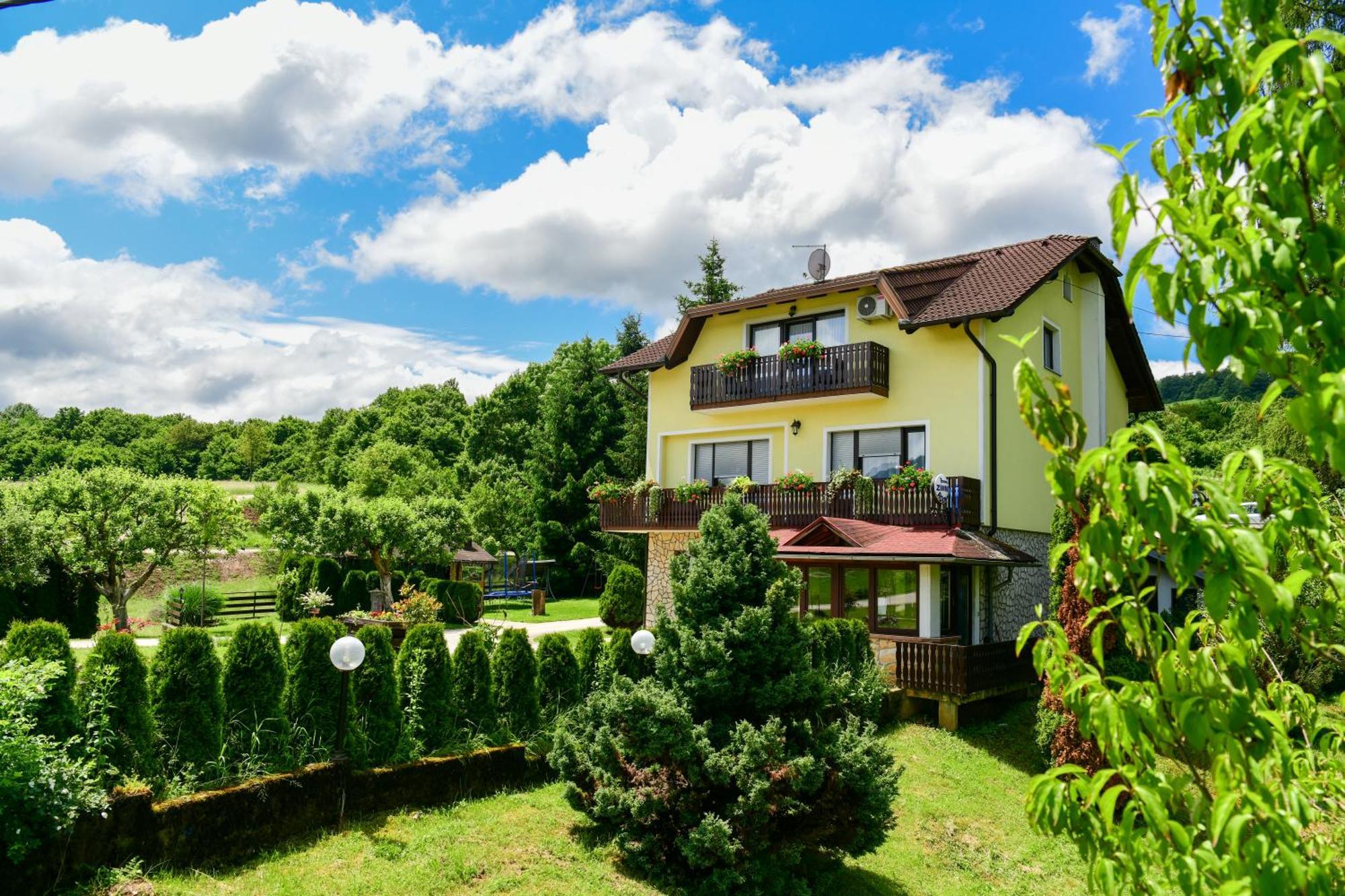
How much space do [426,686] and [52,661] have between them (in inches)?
145

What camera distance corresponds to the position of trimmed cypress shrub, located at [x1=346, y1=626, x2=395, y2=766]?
9234 millimetres

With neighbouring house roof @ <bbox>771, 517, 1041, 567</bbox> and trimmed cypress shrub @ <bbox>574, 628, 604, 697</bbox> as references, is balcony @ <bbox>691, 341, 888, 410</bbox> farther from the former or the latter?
trimmed cypress shrub @ <bbox>574, 628, 604, 697</bbox>

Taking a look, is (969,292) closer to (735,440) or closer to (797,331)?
(797,331)

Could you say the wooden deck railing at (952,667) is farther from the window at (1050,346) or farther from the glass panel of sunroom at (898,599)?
the window at (1050,346)

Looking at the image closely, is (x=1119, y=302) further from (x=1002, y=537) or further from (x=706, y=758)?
(x=706, y=758)

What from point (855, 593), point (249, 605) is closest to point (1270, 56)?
point (855, 593)

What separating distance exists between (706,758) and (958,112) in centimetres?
955

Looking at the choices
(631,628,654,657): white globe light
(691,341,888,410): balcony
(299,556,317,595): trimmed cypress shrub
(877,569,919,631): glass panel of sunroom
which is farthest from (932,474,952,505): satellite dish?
(299,556,317,595): trimmed cypress shrub

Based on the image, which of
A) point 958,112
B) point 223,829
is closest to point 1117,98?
point 958,112

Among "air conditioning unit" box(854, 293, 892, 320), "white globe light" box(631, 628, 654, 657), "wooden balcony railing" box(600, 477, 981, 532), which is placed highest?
"air conditioning unit" box(854, 293, 892, 320)

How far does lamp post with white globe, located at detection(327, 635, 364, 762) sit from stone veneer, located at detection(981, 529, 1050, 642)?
44.0 feet

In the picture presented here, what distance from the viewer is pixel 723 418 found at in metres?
22.2

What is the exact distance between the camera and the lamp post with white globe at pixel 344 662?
26.5 ft

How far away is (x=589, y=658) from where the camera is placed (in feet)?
38.0
